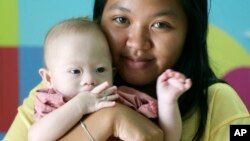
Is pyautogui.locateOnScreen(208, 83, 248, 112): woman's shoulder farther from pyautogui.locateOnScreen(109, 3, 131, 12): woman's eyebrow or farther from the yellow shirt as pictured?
pyautogui.locateOnScreen(109, 3, 131, 12): woman's eyebrow

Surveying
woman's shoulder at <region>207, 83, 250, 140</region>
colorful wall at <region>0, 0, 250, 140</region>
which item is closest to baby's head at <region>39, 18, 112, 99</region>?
woman's shoulder at <region>207, 83, 250, 140</region>

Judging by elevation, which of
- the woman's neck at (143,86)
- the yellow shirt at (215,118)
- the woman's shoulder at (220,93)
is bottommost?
the yellow shirt at (215,118)

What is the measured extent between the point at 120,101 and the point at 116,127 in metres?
0.11

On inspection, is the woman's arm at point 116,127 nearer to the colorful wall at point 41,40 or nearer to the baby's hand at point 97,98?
the baby's hand at point 97,98

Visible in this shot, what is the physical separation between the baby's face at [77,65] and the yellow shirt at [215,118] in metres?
0.20

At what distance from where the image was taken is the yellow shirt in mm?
1072

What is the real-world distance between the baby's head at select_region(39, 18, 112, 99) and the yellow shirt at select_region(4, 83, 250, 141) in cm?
17

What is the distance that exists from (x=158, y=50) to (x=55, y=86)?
28 cm

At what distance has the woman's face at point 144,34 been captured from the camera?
107cm

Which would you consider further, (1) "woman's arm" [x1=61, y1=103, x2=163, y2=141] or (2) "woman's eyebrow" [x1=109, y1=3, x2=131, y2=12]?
(2) "woman's eyebrow" [x1=109, y1=3, x2=131, y2=12]

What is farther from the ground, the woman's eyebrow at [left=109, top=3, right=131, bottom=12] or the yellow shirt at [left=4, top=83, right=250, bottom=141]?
the woman's eyebrow at [left=109, top=3, right=131, bottom=12]

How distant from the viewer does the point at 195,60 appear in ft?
3.97

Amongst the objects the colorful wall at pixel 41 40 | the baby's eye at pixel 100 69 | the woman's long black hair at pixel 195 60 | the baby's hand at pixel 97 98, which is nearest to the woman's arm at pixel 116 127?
the baby's hand at pixel 97 98

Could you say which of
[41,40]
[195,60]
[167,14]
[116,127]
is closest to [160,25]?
[167,14]
